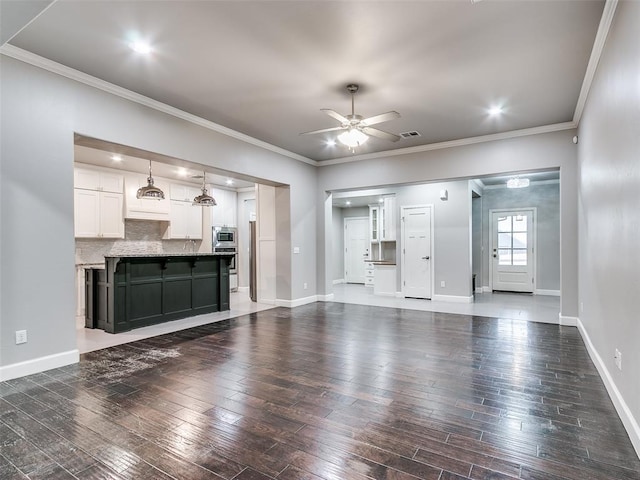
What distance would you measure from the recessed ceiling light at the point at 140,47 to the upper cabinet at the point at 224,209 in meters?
5.91

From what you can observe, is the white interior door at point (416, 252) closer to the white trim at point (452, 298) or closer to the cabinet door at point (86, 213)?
the white trim at point (452, 298)

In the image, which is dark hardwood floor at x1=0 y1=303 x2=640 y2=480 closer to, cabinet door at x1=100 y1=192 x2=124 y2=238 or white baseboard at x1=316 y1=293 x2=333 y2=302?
white baseboard at x1=316 y1=293 x2=333 y2=302

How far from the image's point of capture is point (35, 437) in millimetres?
2188

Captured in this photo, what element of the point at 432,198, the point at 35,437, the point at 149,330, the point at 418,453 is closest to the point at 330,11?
the point at 418,453

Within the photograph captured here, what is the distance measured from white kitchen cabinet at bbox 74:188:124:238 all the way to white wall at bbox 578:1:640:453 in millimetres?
7505

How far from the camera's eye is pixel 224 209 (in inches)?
367

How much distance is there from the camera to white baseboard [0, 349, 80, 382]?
312 cm

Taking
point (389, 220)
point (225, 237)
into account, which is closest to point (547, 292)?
point (389, 220)

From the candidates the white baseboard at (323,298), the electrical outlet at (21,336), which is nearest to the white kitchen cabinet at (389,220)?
the white baseboard at (323,298)

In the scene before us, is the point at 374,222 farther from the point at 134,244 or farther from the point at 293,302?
the point at 134,244

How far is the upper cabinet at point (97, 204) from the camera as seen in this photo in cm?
642

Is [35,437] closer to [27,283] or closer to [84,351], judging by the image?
[27,283]

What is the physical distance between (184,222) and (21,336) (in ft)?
17.1

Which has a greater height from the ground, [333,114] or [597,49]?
[597,49]
